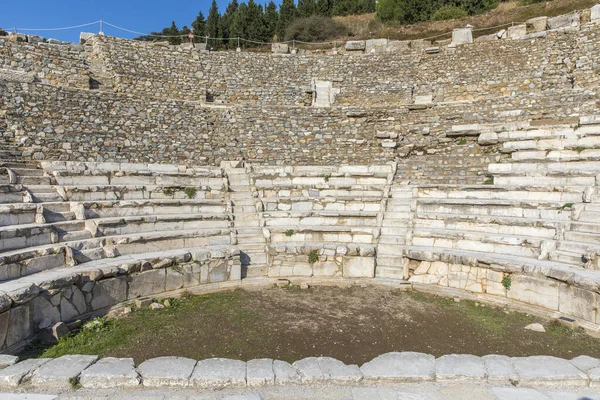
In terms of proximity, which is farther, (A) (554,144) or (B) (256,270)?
(A) (554,144)

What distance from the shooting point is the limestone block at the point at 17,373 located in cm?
341

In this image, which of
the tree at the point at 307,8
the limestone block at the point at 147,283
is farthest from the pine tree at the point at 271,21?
the limestone block at the point at 147,283

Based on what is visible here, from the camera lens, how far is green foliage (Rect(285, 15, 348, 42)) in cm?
3089

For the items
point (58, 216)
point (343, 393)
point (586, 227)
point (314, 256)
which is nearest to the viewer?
point (343, 393)

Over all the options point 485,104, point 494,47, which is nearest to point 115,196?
point 485,104

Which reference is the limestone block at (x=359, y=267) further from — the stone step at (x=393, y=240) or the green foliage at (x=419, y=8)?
the green foliage at (x=419, y=8)

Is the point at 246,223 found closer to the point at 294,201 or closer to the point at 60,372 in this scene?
the point at 294,201

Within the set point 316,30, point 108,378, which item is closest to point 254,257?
point 108,378

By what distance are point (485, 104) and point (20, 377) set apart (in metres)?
13.4

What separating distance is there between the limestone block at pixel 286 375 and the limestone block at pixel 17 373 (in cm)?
215

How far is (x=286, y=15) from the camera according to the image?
38.2m

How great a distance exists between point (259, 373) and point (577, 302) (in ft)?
15.7

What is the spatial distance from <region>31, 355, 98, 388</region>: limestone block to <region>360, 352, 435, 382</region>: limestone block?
8.45ft

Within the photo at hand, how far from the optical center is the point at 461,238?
7.70 m
